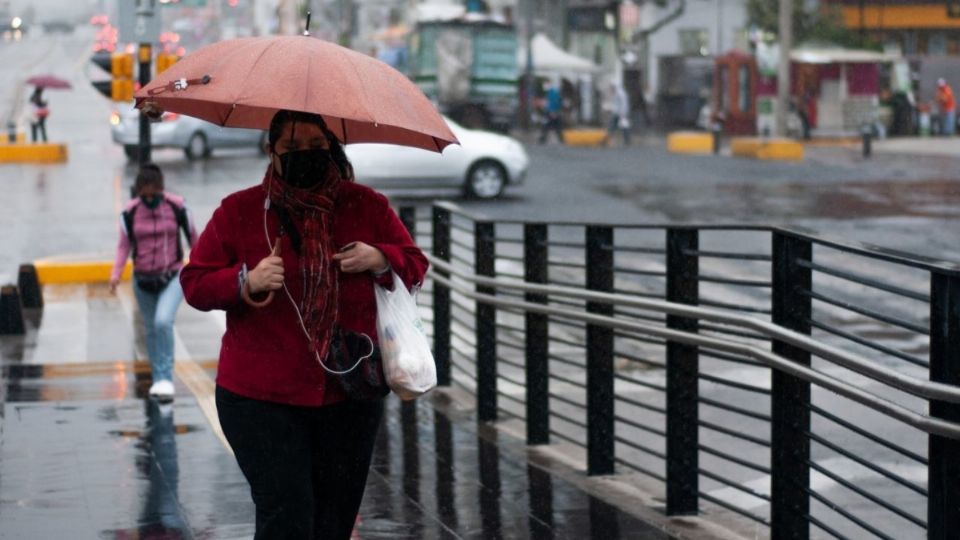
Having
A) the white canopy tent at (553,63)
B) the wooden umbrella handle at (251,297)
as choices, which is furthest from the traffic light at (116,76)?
the white canopy tent at (553,63)

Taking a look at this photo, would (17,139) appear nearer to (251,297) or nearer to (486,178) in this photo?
(486,178)

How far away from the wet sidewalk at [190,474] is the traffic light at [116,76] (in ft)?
19.8

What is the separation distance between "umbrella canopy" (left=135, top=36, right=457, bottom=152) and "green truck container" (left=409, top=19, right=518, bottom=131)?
4646 cm

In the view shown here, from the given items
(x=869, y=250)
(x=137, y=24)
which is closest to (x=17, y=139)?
(x=137, y=24)

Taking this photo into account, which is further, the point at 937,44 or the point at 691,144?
the point at 937,44

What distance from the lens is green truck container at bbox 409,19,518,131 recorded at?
52.0 m

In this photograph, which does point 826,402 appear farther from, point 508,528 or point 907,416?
point 907,416

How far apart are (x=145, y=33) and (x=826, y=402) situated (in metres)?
8.29

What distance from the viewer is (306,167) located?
501 cm

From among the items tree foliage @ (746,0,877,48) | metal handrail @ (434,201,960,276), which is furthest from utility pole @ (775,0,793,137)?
metal handrail @ (434,201,960,276)

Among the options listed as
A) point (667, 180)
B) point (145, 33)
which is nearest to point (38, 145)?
point (667, 180)

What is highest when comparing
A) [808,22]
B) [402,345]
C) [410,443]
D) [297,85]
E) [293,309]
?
[808,22]

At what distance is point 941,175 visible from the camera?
3425cm

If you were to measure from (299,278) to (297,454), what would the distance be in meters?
0.51
